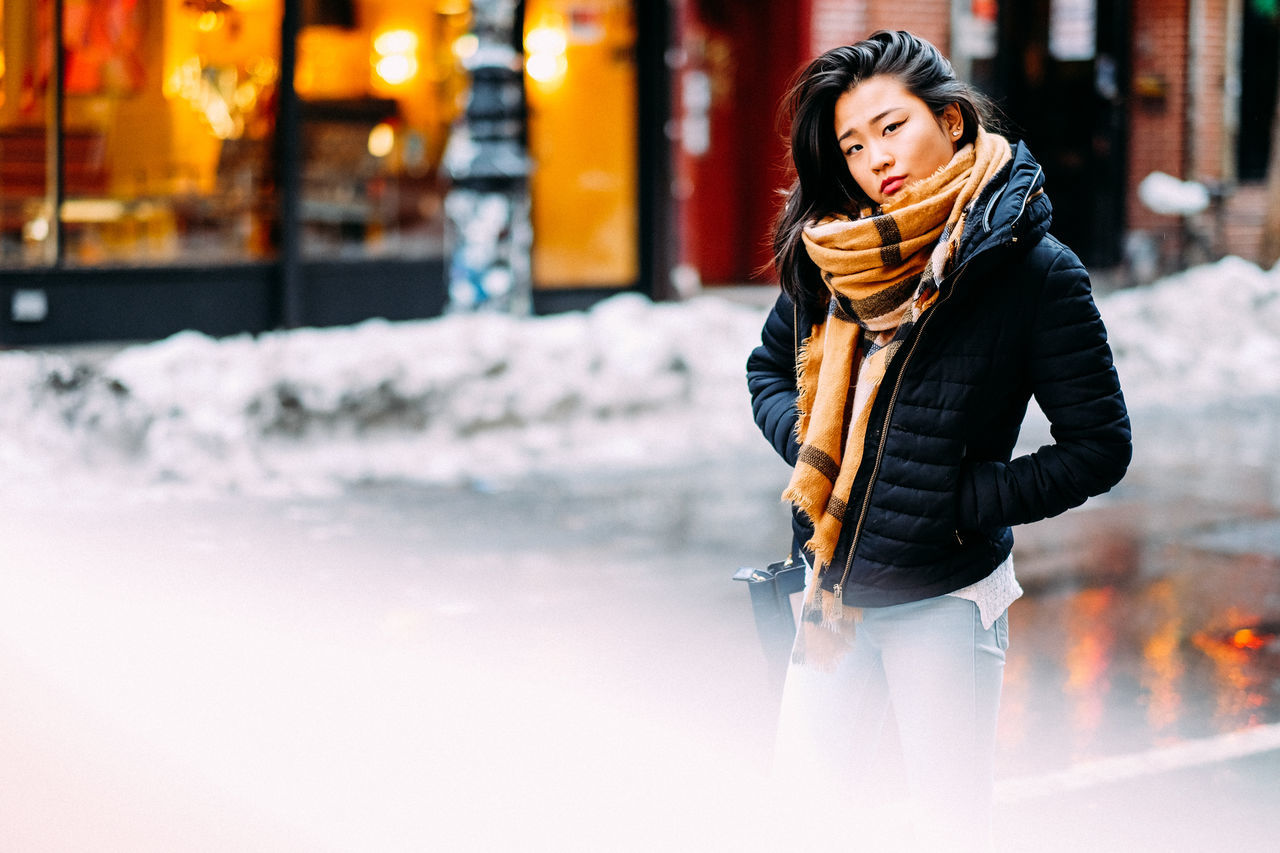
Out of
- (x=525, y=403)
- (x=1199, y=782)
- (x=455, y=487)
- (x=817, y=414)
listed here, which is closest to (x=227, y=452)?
(x=455, y=487)

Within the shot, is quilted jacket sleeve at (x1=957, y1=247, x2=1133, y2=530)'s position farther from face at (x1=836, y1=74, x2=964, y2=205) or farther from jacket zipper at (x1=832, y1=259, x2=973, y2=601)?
face at (x1=836, y1=74, x2=964, y2=205)

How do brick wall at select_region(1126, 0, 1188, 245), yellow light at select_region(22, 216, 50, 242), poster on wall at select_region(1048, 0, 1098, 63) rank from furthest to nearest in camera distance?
brick wall at select_region(1126, 0, 1188, 245) < poster on wall at select_region(1048, 0, 1098, 63) < yellow light at select_region(22, 216, 50, 242)

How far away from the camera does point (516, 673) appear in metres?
5.63

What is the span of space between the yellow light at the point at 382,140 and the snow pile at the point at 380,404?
2.56 m

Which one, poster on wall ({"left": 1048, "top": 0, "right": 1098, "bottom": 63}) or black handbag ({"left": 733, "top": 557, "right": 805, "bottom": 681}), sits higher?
poster on wall ({"left": 1048, "top": 0, "right": 1098, "bottom": 63})

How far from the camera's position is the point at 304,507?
8438 mm

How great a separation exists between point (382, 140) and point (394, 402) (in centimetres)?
402

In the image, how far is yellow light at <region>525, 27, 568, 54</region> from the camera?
556 inches

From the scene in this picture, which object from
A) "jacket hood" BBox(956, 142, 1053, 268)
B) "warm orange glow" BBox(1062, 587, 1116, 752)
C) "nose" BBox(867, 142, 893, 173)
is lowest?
"warm orange glow" BBox(1062, 587, 1116, 752)

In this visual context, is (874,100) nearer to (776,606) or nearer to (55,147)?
(776,606)

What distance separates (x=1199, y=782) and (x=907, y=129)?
2.77 meters

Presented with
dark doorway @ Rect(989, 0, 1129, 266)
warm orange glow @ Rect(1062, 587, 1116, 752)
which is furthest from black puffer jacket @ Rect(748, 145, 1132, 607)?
dark doorway @ Rect(989, 0, 1129, 266)

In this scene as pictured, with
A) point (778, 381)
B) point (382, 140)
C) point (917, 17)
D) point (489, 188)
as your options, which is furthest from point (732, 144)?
point (778, 381)

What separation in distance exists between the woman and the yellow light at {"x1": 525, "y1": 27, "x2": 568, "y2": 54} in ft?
38.2
